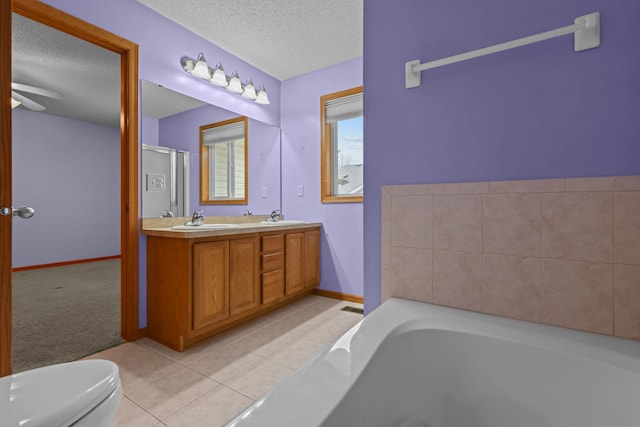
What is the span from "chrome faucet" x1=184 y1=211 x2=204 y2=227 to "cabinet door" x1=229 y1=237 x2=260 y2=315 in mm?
464

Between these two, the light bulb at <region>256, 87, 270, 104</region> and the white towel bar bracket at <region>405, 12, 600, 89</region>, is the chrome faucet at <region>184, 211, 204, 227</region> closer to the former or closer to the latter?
the light bulb at <region>256, 87, 270, 104</region>

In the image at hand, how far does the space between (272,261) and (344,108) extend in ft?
5.65

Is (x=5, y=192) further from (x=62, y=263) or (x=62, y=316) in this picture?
(x=62, y=263)

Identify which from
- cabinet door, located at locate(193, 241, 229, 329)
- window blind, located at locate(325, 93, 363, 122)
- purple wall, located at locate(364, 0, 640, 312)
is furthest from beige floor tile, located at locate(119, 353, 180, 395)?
window blind, located at locate(325, 93, 363, 122)

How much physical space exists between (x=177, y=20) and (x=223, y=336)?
2491 mm

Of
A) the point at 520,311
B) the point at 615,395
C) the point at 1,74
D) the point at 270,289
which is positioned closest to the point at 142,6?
the point at 1,74

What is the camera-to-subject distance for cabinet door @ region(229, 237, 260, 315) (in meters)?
2.24

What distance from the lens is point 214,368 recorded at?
175 cm

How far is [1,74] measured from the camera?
1290mm

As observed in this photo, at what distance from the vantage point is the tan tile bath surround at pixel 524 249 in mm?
945

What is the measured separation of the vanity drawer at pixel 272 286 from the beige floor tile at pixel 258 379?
0.75 meters

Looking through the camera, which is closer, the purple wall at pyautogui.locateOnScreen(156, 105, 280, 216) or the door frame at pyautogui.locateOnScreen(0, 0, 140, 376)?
the door frame at pyautogui.locateOnScreen(0, 0, 140, 376)

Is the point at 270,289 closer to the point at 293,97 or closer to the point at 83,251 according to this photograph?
the point at 293,97

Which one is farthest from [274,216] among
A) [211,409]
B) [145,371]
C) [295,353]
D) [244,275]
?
[211,409]
